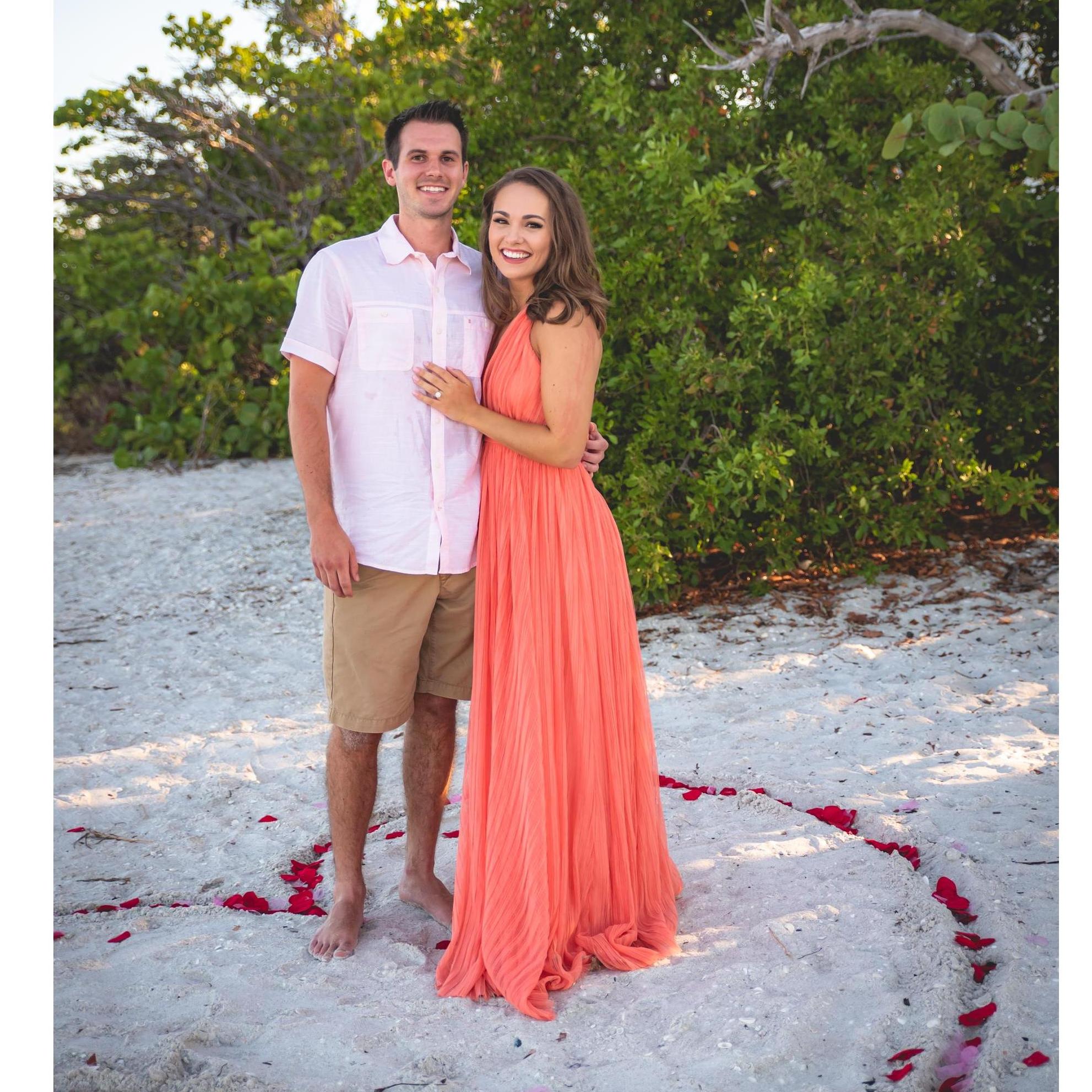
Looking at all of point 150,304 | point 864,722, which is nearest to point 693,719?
point 864,722

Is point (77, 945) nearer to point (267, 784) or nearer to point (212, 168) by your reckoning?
point (267, 784)

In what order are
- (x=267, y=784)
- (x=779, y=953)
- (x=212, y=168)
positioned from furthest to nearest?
(x=212, y=168), (x=267, y=784), (x=779, y=953)

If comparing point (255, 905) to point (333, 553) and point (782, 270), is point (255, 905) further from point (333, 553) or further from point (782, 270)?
point (782, 270)

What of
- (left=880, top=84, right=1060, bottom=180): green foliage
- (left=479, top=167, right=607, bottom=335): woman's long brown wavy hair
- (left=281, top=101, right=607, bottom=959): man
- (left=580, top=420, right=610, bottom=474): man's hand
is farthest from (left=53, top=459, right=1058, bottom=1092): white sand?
(left=880, top=84, right=1060, bottom=180): green foliage

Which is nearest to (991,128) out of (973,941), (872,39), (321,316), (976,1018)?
(872,39)

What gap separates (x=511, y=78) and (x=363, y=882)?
511 cm

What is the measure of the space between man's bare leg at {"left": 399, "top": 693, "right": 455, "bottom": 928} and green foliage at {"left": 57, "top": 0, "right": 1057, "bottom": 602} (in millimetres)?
2550

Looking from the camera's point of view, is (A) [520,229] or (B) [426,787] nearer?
(A) [520,229]

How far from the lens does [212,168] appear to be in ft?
37.6

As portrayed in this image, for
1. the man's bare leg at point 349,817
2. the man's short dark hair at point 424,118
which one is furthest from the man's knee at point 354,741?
the man's short dark hair at point 424,118

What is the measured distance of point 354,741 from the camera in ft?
9.23

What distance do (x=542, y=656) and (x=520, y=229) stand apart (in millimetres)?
1030
